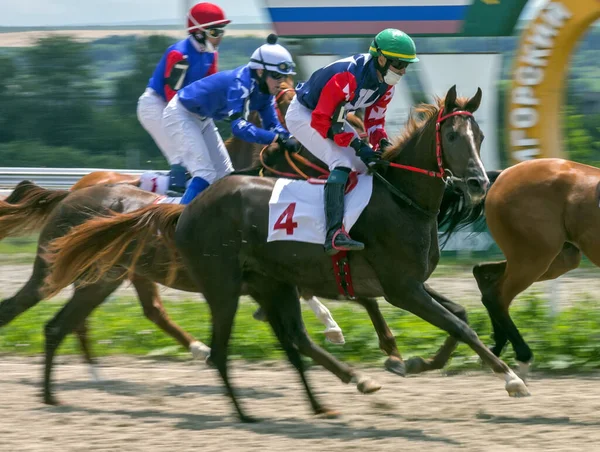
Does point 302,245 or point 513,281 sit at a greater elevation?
point 302,245

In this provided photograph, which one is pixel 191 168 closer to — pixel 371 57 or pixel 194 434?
pixel 371 57

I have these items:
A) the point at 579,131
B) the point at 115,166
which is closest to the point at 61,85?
the point at 115,166

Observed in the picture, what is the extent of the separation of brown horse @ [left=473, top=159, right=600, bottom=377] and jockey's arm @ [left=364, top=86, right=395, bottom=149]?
1.03 m

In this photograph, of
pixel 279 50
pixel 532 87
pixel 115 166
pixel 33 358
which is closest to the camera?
pixel 279 50

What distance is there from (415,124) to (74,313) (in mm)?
2427

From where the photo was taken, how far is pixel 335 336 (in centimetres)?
703

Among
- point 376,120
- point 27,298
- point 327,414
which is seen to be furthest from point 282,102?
point 327,414

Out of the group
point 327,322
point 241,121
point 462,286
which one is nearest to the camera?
point 241,121

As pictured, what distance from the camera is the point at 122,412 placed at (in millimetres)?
5973

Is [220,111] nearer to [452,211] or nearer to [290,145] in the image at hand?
[290,145]

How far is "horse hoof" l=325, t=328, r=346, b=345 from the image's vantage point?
276 inches

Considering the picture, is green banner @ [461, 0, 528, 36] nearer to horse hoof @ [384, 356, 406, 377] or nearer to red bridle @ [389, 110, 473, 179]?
red bridle @ [389, 110, 473, 179]

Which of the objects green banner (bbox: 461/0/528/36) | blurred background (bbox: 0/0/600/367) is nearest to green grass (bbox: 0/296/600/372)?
blurred background (bbox: 0/0/600/367)

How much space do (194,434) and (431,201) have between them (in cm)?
174
